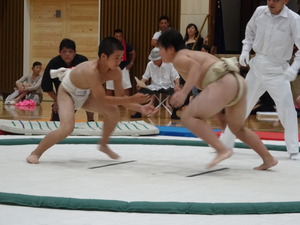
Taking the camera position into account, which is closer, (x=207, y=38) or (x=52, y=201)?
(x=52, y=201)

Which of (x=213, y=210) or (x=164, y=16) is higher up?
(x=164, y=16)

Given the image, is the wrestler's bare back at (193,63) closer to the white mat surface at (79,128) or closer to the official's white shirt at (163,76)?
the white mat surface at (79,128)

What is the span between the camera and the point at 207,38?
955 cm

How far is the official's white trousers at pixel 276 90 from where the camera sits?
14.1 ft

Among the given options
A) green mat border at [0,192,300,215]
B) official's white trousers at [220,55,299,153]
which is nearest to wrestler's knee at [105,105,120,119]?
official's white trousers at [220,55,299,153]

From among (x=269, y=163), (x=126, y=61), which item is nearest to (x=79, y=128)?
(x=269, y=163)

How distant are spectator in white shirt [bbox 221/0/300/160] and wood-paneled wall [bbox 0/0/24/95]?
25.9 ft

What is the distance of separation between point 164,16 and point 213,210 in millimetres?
7397

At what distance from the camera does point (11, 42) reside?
11734 mm

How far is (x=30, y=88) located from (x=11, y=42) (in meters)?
2.22

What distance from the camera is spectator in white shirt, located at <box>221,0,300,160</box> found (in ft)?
14.1

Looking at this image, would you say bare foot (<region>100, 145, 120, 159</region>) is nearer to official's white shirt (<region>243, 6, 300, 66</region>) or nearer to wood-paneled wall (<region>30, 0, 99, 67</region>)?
official's white shirt (<region>243, 6, 300, 66</region>)

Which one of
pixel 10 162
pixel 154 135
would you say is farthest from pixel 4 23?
pixel 10 162

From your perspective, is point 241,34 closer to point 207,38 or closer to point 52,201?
point 207,38
